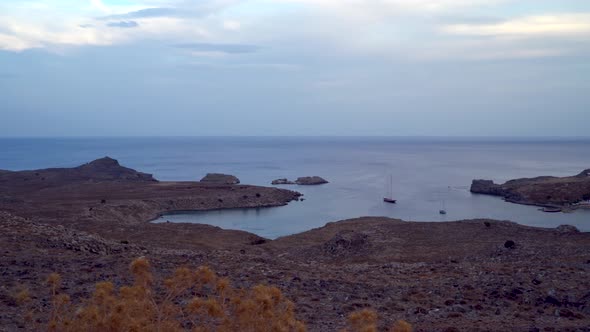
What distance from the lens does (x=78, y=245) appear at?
17.0m

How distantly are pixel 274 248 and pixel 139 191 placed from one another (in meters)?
41.6

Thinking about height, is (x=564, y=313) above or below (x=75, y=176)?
above

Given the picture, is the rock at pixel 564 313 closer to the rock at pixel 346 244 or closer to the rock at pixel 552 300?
the rock at pixel 552 300

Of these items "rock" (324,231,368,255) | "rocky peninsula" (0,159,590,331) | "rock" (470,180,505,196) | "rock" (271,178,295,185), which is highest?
"rocky peninsula" (0,159,590,331)

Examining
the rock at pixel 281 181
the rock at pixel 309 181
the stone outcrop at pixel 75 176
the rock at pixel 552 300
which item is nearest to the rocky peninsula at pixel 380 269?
the rock at pixel 552 300

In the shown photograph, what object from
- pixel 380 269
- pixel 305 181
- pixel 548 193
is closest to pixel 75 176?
pixel 305 181

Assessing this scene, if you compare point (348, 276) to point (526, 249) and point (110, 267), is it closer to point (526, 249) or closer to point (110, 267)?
point (110, 267)

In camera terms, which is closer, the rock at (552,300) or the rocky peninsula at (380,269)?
the rocky peninsula at (380,269)

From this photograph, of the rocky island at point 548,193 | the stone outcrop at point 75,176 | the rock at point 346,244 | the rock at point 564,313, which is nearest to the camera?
the rock at point 564,313

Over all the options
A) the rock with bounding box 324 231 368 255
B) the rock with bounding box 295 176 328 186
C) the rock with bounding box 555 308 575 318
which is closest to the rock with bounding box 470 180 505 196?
the rock with bounding box 295 176 328 186

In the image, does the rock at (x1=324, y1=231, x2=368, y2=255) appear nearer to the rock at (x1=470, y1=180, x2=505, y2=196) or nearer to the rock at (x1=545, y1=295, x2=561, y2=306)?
the rock at (x1=545, y1=295, x2=561, y2=306)

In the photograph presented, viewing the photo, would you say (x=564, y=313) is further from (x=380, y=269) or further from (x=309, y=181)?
(x=309, y=181)

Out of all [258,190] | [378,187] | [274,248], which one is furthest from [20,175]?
[274,248]

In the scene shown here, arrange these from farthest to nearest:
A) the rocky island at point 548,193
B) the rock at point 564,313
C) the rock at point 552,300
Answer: the rocky island at point 548,193 < the rock at point 552,300 < the rock at point 564,313
